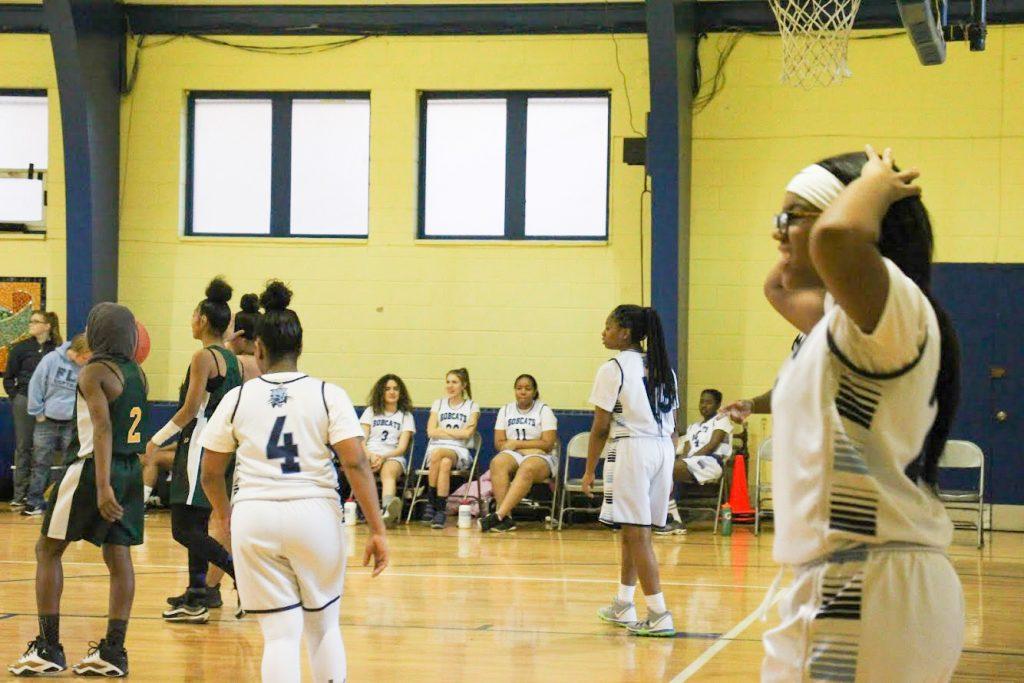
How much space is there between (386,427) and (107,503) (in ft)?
22.6

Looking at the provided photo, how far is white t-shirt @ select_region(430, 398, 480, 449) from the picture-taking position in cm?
1199

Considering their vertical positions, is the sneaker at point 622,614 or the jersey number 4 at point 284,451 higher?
the jersey number 4 at point 284,451

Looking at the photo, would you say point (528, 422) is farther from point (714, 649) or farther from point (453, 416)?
point (714, 649)

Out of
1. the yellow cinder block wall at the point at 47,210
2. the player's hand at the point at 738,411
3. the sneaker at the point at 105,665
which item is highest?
the yellow cinder block wall at the point at 47,210

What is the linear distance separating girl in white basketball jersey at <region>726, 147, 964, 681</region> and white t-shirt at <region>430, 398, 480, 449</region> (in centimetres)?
1003

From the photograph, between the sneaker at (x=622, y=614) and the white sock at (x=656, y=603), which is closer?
the white sock at (x=656, y=603)

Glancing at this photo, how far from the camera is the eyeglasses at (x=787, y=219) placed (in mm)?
2035

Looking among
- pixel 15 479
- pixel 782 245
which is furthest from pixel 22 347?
pixel 782 245

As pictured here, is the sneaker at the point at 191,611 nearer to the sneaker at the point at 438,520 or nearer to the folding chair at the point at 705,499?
the sneaker at the point at 438,520

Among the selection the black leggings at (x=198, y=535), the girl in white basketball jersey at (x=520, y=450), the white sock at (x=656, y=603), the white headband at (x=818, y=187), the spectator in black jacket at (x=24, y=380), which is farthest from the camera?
the spectator in black jacket at (x=24, y=380)

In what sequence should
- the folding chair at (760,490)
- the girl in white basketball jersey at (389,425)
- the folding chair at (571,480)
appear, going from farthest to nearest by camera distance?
1. the girl in white basketball jersey at (389,425)
2. the folding chair at (571,480)
3. the folding chair at (760,490)

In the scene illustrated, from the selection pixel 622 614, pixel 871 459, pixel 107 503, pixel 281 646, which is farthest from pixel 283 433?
pixel 622 614

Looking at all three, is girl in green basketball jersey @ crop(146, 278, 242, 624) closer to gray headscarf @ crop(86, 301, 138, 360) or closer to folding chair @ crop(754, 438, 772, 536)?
gray headscarf @ crop(86, 301, 138, 360)

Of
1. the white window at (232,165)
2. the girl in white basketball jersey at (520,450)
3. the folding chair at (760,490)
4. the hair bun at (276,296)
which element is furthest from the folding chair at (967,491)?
the white window at (232,165)
